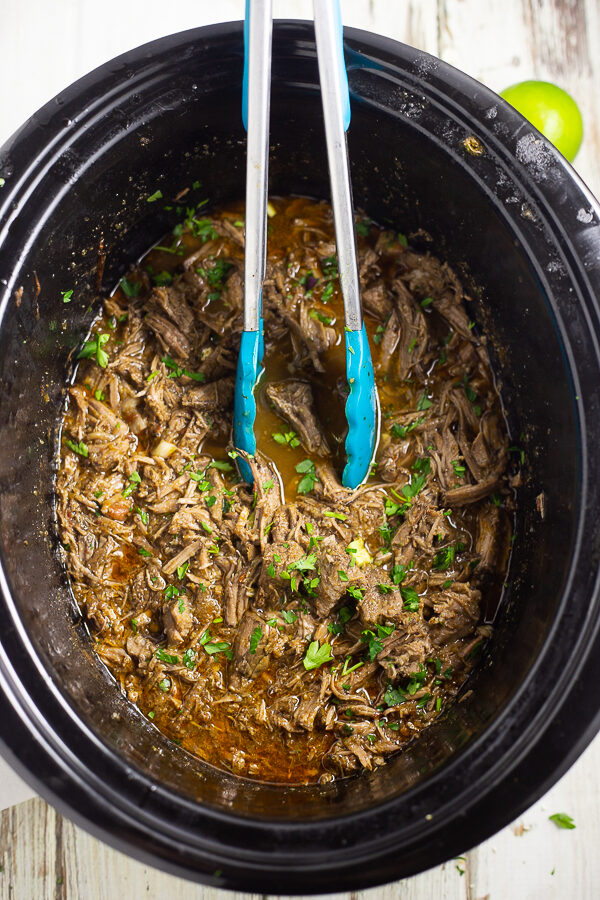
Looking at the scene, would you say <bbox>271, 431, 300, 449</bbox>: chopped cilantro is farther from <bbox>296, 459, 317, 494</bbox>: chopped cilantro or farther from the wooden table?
the wooden table

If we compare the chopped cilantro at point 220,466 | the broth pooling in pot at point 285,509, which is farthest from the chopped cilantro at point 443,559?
the chopped cilantro at point 220,466

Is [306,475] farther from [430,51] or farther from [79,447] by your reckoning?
[430,51]

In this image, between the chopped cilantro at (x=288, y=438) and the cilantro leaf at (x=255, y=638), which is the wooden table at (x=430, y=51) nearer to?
the cilantro leaf at (x=255, y=638)

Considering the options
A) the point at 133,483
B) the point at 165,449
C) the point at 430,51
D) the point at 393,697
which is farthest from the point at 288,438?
the point at 430,51

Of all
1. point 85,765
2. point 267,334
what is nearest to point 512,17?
point 267,334

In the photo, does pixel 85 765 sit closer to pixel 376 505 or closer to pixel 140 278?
pixel 376 505
